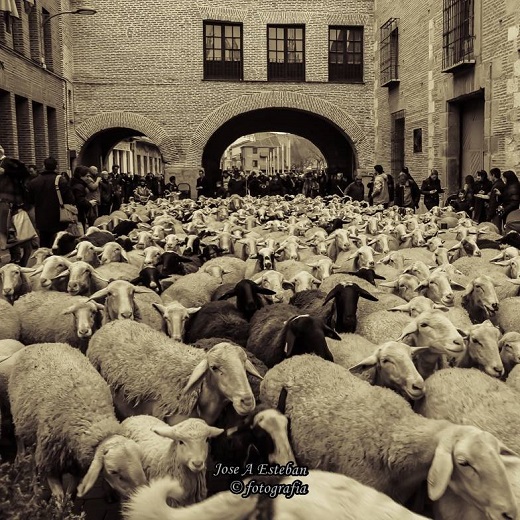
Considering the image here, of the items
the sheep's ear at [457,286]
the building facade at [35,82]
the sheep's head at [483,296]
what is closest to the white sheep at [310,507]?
the sheep's head at [483,296]

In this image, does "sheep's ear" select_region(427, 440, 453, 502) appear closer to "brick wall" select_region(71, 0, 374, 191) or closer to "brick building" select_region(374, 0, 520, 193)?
"brick building" select_region(374, 0, 520, 193)

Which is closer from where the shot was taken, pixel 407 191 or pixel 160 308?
pixel 160 308

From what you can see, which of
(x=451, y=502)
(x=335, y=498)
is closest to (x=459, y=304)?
(x=451, y=502)

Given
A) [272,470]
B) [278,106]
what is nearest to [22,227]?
[272,470]

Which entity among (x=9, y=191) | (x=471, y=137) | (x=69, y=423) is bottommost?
(x=69, y=423)

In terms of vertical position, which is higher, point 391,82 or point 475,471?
point 391,82

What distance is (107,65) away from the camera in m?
26.2

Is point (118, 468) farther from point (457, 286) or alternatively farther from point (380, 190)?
point (380, 190)

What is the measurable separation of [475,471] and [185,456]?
1283 mm

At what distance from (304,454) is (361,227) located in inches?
365

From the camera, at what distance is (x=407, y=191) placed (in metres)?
18.5

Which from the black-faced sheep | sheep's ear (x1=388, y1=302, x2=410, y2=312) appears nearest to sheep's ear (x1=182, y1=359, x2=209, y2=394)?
the black-faced sheep

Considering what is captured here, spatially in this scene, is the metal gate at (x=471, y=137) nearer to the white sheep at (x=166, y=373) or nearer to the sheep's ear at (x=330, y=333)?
the sheep's ear at (x=330, y=333)

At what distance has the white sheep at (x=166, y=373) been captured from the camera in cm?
418
